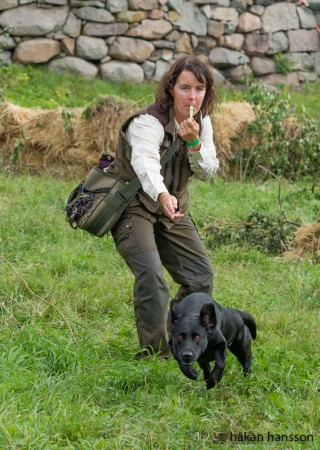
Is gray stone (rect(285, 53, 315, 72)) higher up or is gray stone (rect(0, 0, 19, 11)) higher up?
gray stone (rect(0, 0, 19, 11))

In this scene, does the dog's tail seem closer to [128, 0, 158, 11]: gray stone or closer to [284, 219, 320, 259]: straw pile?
[284, 219, 320, 259]: straw pile

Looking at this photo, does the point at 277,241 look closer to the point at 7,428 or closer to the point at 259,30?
the point at 7,428

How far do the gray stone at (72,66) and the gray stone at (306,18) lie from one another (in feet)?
14.8

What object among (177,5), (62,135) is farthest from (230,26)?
(62,135)

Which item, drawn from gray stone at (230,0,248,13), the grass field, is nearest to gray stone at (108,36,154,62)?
gray stone at (230,0,248,13)

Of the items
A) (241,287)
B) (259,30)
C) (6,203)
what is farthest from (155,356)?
(259,30)

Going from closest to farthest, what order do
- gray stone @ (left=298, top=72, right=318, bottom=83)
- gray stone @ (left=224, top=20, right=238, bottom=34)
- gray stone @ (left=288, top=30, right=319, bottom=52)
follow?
gray stone @ (left=224, top=20, right=238, bottom=34)
gray stone @ (left=288, top=30, right=319, bottom=52)
gray stone @ (left=298, top=72, right=318, bottom=83)

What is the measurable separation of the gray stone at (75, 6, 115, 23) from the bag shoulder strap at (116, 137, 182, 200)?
10118mm

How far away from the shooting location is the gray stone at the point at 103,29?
51.4ft

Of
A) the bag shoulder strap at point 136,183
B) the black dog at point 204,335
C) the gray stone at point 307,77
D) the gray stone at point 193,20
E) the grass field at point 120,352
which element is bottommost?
the gray stone at point 307,77

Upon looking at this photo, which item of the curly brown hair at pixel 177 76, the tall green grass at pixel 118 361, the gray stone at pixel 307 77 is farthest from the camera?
the gray stone at pixel 307 77

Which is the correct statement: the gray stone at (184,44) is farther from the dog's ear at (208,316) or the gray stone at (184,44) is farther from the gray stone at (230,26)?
the dog's ear at (208,316)

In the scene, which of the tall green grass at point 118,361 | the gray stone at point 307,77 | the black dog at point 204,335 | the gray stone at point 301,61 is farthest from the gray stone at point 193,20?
the black dog at point 204,335

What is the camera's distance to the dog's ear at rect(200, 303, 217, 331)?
5.09 m
